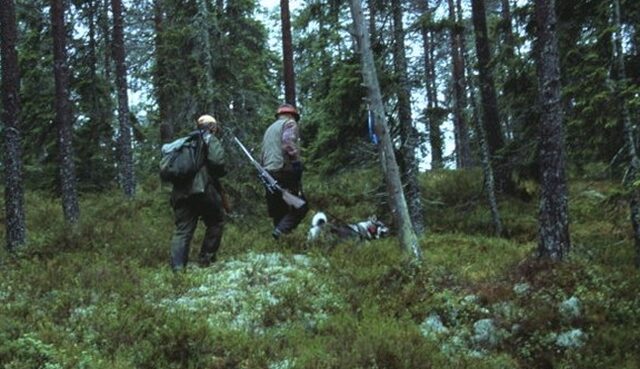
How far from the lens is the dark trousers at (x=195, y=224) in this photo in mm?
9117

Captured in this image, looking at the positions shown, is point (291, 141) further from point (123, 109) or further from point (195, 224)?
point (123, 109)

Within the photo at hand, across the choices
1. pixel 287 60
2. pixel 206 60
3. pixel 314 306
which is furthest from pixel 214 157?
pixel 287 60

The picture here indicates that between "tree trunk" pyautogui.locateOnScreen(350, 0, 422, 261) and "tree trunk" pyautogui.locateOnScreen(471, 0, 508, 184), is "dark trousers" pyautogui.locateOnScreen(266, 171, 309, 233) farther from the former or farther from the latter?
"tree trunk" pyautogui.locateOnScreen(471, 0, 508, 184)

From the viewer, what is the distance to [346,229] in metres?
11.6

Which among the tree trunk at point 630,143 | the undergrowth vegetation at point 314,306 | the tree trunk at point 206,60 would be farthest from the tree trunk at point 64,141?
the tree trunk at point 630,143

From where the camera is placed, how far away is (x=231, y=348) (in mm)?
6426

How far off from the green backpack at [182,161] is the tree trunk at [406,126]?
17.0ft

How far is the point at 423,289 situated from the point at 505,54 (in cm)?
750

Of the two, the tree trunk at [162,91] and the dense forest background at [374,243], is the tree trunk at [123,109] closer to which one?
the dense forest background at [374,243]

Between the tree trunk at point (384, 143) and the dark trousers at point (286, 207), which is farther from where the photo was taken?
the dark trousers at point (286, 207)

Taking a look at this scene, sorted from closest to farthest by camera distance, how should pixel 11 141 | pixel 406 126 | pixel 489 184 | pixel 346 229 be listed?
pixel 346 229 < pixel 11 141 < pixel 406 126 < pixel 489 184

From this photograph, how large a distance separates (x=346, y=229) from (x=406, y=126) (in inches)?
119

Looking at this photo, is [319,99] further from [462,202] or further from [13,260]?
[13,260]

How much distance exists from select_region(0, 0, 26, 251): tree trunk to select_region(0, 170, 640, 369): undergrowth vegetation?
44.7 inches
